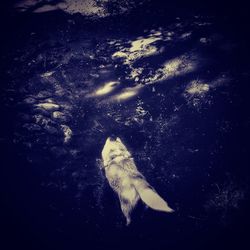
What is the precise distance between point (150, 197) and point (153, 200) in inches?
2.9

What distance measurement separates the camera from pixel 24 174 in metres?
4.51

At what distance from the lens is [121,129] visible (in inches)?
184

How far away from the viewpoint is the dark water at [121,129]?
14.1ft

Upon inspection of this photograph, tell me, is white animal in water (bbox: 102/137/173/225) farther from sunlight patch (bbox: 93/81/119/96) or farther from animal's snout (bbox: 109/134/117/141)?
sunlight patch (bbox: 93/81/119/96)

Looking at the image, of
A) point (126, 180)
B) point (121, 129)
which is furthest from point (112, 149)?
point (126, 180)

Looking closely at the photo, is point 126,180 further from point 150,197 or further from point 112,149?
point 112,149

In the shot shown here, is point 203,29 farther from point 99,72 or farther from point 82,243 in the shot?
point 82,243


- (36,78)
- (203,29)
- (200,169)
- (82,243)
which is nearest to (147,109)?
(200,169)

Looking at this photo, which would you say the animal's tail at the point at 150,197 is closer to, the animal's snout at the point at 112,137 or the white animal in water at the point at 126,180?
the white animal in water at the point at 126,180

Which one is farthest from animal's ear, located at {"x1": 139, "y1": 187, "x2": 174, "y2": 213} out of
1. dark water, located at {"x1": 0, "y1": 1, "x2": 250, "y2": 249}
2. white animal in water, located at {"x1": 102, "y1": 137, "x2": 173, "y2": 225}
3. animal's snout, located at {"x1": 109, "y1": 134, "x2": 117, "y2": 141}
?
animal's snout, located at {"x1": 109, "y1": 134, "x2": 117, "y2": 141}

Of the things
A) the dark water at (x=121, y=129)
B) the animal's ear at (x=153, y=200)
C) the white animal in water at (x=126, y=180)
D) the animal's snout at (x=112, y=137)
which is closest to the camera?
the animal's ear at (x=153, y=200)

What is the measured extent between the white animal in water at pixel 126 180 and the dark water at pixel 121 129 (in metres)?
0.20

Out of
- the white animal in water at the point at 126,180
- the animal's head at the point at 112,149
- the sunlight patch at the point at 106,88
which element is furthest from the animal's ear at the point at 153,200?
the sunlight patch at the point at 106,88

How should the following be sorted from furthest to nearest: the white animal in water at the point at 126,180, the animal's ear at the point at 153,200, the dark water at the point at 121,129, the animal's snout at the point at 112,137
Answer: the animal's snout at the point at 112,137
the dark water at the point at 121,129
the white animal in water at the point at 126,180
the animal's ear at the point at 153,200
